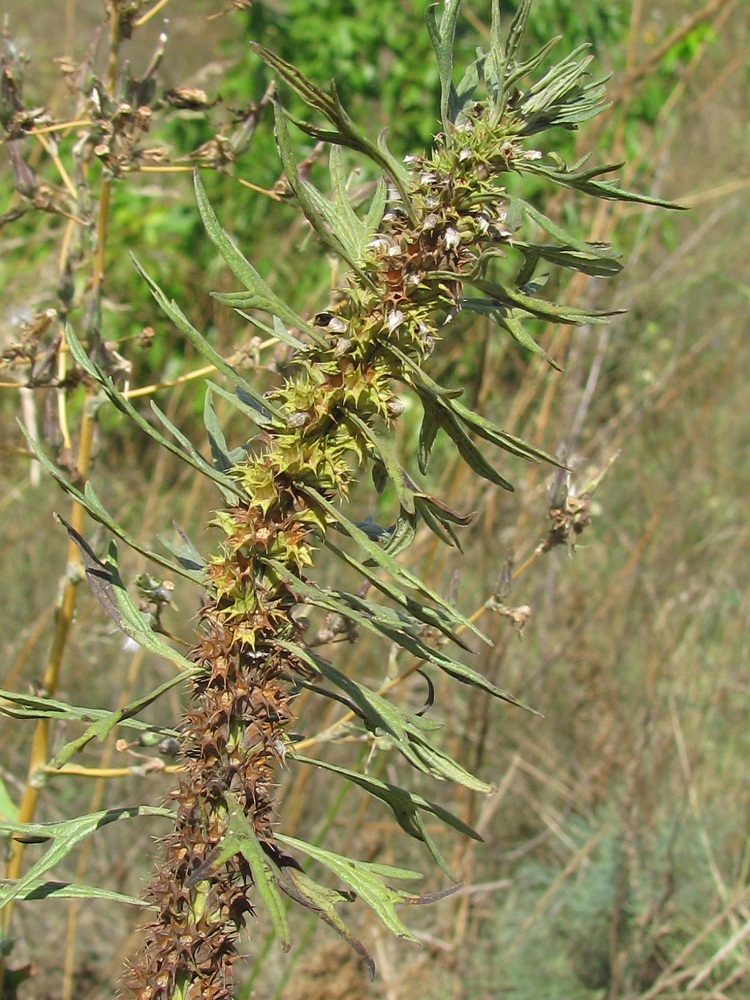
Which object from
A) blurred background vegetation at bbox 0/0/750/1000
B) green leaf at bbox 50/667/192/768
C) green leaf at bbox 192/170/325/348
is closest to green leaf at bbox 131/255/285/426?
green leaf at bbox 192/170/325/348

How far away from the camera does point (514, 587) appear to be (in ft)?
8.33

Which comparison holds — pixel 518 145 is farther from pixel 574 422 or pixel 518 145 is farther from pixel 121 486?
pixel 121 486

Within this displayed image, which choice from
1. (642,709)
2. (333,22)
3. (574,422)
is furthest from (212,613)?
(333,22)

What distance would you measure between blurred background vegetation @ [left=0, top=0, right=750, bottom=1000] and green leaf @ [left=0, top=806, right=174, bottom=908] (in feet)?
1.20

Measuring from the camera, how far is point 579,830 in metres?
2.86

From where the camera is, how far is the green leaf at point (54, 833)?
77 cm

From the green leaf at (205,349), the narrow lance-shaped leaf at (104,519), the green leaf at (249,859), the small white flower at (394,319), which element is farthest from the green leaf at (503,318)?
the green leaf at (249,859)

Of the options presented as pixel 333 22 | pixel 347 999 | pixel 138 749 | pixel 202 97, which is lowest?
pixel 347 999

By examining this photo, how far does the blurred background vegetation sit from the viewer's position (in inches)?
92.4

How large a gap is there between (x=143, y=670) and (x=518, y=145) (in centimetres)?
294

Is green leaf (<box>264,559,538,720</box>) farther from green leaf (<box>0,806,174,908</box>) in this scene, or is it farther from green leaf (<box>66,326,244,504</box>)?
green leaf (<box>0,806,174,908</box>)

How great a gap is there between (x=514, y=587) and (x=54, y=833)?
183 cm

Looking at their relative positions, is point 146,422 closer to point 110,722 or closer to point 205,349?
point 205,349

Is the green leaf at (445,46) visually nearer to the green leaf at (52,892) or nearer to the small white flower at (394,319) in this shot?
the small white flower at (394,319)
